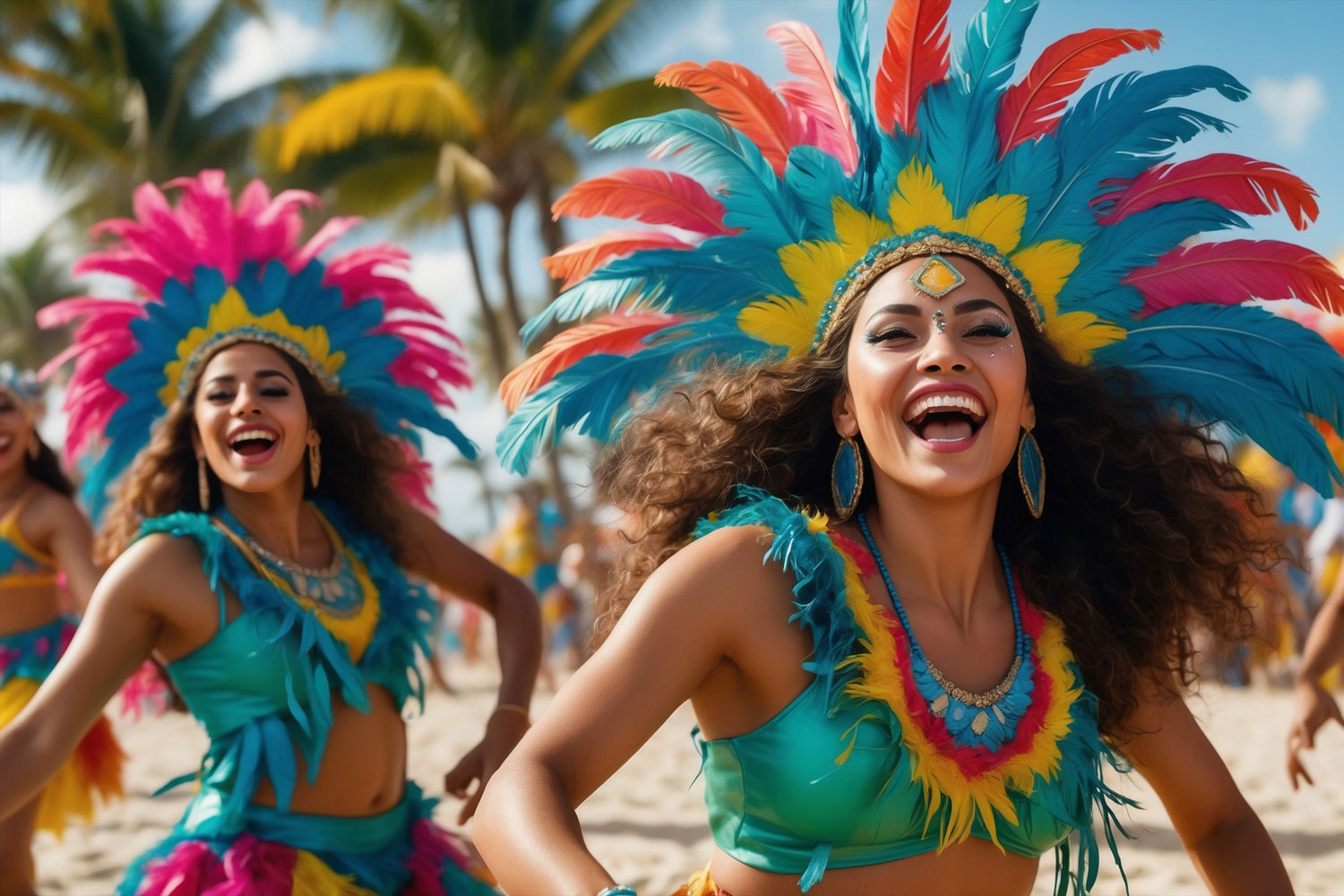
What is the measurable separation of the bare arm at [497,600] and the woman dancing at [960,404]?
92 cm

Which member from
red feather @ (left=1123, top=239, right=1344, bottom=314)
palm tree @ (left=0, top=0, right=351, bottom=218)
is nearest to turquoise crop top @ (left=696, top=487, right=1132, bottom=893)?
red feather @ (left=1123, top=239, right=1344, bottom=314)

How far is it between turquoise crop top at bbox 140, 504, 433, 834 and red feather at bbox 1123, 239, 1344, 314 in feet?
6.83

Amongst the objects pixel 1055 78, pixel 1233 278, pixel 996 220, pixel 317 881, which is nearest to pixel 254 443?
pixel 317 881

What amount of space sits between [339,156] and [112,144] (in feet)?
15.0

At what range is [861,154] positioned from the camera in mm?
2398

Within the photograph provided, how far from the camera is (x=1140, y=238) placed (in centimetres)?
246

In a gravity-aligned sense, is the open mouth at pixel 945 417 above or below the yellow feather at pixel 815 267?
below

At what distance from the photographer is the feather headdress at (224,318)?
12.0ft

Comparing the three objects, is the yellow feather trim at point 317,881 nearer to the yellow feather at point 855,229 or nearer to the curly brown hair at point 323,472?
the curly brown hair at point 323,472

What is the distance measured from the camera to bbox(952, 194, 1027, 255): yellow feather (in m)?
2.37

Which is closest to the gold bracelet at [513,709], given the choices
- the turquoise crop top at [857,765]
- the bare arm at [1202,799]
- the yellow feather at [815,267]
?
the turquoise crop top at [857,765]

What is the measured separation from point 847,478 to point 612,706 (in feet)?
2.65

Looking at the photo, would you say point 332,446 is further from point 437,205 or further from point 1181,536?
point 437,205

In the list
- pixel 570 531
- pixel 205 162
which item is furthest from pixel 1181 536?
pixel 205 162
